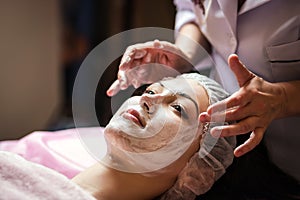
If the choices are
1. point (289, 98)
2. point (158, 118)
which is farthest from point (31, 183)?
point (289, 98)

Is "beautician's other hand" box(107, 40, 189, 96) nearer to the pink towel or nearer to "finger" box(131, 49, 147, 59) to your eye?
"finger" box(131, 49, 147, 59)

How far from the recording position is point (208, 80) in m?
1.25

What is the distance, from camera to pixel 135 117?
1.13 metres

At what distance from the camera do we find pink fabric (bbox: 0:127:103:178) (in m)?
1.42

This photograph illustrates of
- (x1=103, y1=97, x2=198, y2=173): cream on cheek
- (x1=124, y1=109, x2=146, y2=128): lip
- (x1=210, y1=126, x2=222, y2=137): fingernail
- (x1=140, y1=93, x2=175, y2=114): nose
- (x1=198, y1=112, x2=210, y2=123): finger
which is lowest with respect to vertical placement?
(x1=103, y1=97, x2=198, y2=173): cream on cheek

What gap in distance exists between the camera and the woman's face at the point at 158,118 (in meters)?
1.12

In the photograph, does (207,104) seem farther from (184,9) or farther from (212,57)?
(184,9)

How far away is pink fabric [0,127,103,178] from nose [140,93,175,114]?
302mm

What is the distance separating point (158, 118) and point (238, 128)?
224 millimetres

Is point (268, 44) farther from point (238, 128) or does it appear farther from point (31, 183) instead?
point (31, 183)

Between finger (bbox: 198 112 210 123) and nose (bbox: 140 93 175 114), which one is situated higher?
finger (bbox: 198 112 210 123)

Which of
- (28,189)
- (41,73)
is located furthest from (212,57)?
(41,73)

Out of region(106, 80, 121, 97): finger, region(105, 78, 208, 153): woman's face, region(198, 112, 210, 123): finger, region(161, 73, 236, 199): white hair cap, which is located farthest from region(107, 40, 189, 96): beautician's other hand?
region(198, 112, 210, 123): finger

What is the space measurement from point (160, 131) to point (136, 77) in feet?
0.81
